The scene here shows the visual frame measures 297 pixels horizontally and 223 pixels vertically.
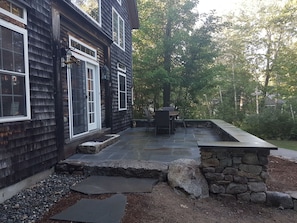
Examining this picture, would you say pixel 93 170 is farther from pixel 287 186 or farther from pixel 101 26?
pixel 101 26

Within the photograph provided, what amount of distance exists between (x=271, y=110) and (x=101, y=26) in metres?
9.49

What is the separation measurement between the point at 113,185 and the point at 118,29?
631 cm

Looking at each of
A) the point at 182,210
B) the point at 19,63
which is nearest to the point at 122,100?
the point at 19,63

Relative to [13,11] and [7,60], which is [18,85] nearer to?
[7,60]

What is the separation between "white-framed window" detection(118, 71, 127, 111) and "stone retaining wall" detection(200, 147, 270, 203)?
16.5 feet

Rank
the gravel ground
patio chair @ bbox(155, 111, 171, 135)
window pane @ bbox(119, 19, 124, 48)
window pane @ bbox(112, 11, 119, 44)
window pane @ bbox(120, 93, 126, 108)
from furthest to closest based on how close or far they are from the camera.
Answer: window pane @ bbox(119, 19, 124, 48) → window pane @ bbox(120, 93, 126, 108) → window pane @ bbox(112, 11, 119, 44) → patio chair @ bbox(155, 111, 171, 135) → the gravel ground

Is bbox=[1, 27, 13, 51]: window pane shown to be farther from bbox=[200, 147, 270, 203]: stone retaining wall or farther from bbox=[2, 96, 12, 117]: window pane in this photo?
bbox=[200, 147, 270, 203]: stone retaining wall

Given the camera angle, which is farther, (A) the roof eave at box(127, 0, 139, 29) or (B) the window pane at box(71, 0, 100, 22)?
(A) the roof eave at box(127, 0, 139, 29)

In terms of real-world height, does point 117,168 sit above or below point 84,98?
below

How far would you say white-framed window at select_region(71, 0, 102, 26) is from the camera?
4971mm

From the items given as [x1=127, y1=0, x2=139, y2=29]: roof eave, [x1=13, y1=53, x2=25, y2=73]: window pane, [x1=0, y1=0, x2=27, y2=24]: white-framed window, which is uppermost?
[x1=127, y1=0, x2=139, y2=29]: roof eave

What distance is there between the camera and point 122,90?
834cm

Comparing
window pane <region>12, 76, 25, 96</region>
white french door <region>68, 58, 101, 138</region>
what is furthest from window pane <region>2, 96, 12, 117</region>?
white french door <region>68, 58, 101, 138</region>

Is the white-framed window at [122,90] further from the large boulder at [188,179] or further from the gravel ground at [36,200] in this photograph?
the large boulder at [188,179]
